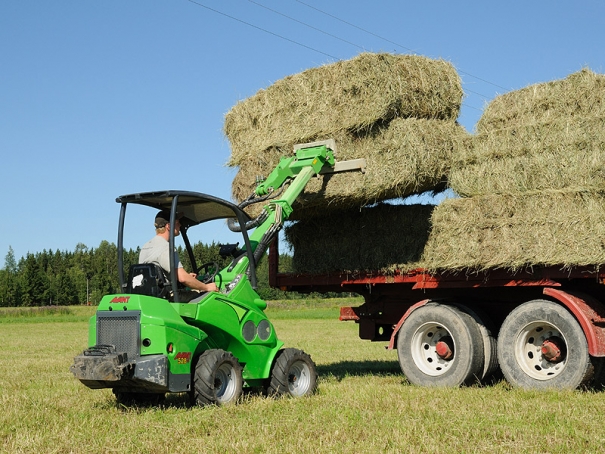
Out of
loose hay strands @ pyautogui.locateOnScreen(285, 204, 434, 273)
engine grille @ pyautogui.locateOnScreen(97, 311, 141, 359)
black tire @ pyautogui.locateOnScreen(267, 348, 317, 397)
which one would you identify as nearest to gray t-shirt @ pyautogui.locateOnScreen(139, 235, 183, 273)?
engine grille @ pyautogui.locateOnScreen(97, 311, 141, 359)

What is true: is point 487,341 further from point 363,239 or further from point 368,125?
point 368,125

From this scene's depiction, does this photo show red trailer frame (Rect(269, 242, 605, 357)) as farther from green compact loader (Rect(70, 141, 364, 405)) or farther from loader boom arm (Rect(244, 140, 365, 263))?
green compact loader (Rect(70, 141, 364, 405))

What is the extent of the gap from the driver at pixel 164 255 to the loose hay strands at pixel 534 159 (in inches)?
145

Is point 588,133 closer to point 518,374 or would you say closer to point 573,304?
point 573,304

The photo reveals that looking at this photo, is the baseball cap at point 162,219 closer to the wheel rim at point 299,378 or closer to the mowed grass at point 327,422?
the mowed grass at point 327,422

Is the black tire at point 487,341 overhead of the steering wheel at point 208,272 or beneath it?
beneath

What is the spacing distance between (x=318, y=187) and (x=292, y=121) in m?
1.10

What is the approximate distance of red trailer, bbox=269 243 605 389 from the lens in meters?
8.86

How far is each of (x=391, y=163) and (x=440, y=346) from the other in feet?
7.94

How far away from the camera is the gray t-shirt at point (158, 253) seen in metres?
8.19

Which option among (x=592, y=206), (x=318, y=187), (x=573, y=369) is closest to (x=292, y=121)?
(x=318, y=187)

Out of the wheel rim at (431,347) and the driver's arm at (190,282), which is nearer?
the driver's arm at (190,282)

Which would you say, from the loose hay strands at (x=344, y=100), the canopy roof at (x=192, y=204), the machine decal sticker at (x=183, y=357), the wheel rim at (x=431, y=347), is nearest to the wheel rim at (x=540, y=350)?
the wheel rim at (x=431, y=347)

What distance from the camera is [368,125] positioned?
10180 mm
